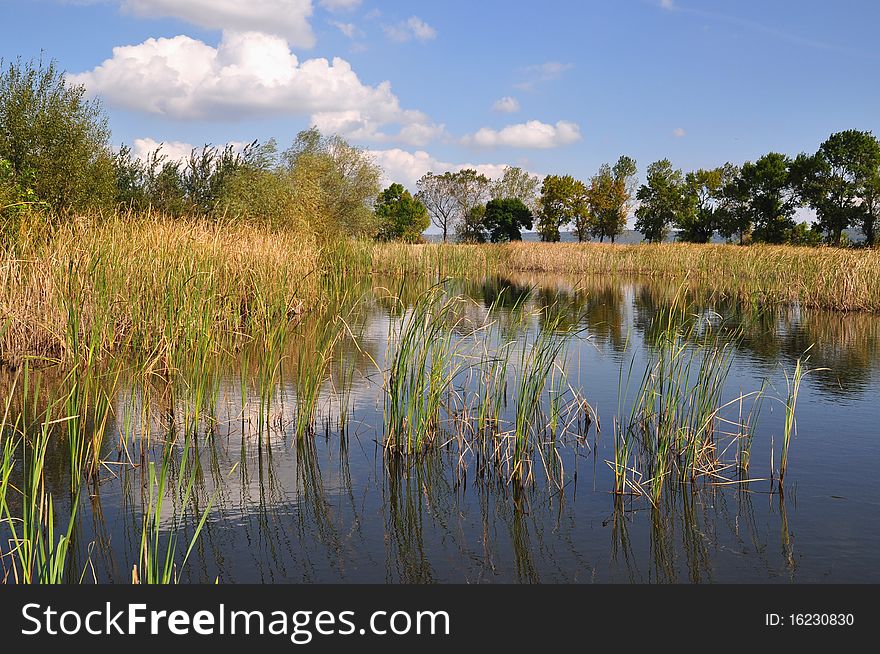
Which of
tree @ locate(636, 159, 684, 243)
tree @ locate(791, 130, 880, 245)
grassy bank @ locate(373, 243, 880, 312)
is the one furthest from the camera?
tree @ locate(636, 159, 684, 243)

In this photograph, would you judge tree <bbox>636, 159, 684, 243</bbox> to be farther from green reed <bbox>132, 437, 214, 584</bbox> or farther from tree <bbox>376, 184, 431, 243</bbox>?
green reed <bbox>132, 437, 214, 584</bbox>

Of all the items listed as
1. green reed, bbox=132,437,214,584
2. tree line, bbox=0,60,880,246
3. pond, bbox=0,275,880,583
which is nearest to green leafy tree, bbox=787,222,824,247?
tree line, bbox=0,60,880,246

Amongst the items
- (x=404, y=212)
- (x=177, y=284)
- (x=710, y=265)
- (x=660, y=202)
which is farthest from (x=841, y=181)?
(x=177, y=284)

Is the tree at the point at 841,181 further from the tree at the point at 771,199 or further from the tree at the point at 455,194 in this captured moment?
the tree at the point at 455,194

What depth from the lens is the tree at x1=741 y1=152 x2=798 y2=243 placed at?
182 ft

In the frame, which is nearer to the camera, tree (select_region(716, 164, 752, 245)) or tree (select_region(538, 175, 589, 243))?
tree (select_region(716, 164, 752, 245))

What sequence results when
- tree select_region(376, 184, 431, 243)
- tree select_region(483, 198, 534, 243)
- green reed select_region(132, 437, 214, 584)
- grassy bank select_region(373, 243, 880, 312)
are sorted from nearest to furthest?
green reed select_region(132, 437, 214, 584) < grassy bank select_region(373, 243, 880, 312) < tree select_region(483, 198, 534, 243) < tree select_region(376, 184, 431, 243)

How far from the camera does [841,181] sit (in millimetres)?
53125

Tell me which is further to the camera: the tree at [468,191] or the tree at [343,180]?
the tree at [468,191]

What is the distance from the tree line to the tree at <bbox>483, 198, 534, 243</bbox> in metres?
0.13

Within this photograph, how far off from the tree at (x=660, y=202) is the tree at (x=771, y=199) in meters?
7.36

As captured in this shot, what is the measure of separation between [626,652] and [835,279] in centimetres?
1811

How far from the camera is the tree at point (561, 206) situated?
222 ft

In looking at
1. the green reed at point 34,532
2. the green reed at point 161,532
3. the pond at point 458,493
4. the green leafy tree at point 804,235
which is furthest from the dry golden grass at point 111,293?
the green leafy tree at point 804,235
